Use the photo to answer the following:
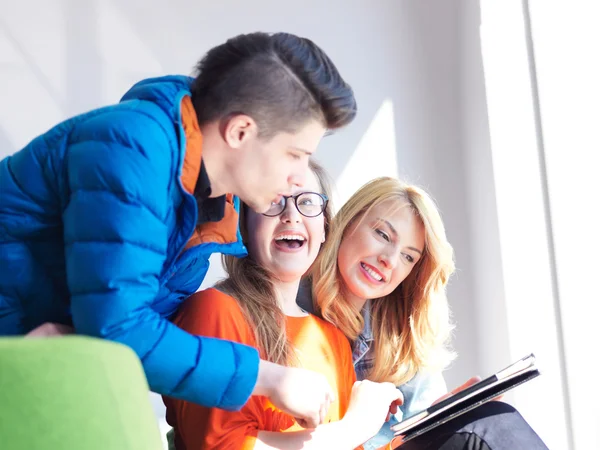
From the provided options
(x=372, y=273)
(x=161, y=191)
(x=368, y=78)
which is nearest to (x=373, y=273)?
(x=372, y=273)

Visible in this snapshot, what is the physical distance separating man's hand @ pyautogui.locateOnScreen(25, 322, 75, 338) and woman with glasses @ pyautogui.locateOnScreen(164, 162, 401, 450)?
0.95ft

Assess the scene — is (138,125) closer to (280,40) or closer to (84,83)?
(280,40)

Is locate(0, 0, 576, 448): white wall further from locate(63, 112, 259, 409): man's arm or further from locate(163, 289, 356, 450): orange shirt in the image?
locate(63, 112, 259, 409): man's arm

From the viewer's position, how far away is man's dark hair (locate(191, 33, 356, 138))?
1214mm

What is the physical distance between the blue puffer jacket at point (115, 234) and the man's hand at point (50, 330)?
0.05 m

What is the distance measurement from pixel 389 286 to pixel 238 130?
84cm

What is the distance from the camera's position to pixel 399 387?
1924 millimetres

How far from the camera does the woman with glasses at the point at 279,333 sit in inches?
55.5

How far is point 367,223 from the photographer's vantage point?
1979 mm

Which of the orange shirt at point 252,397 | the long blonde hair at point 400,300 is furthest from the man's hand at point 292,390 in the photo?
the long blonde hair at point 400,300

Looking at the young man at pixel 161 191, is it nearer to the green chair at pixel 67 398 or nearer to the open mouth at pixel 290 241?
the green chair at pixel 67 398

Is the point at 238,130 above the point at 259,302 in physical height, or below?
above

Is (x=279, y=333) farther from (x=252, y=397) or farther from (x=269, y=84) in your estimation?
(x=269, y=84)

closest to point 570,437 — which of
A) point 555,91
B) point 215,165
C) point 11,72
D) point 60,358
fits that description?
point 555,91
